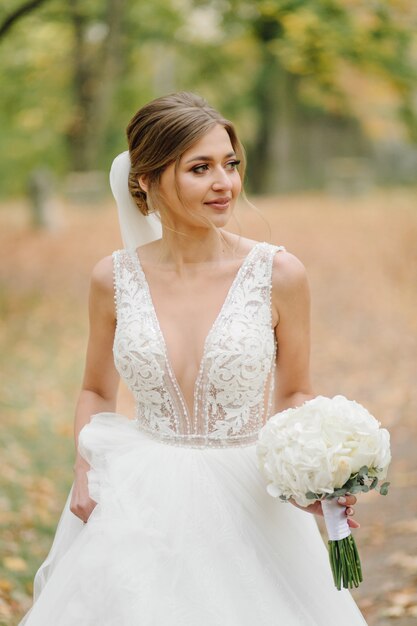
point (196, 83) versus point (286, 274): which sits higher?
point (286, 274)

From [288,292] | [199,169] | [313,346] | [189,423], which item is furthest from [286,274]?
[313,346]

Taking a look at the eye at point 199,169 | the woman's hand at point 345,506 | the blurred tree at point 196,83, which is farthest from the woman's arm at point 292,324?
the blurred tree at point 196,83

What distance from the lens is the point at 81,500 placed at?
110 inches

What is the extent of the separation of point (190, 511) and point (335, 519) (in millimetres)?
487

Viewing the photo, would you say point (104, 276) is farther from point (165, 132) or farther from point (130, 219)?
point (165, 132)

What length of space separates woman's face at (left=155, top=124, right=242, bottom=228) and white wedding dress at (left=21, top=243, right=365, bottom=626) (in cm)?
22

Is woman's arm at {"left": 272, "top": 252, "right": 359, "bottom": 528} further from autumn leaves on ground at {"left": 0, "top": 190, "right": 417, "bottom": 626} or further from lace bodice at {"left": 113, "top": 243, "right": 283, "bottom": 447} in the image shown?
autumn leaves on ground at {"left": 0, "top": 190, "right": 417, "bottom": 626}

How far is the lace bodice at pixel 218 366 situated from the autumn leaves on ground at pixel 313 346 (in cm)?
173

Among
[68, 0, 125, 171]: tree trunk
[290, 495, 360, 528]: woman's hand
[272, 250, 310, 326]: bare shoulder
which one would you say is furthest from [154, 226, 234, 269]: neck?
[68, 0, 125, 171]: tree trunk

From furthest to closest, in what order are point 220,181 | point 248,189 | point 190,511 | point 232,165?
1. point 248,189
2. point 232,165
3. point 220,181
4. point 190,511

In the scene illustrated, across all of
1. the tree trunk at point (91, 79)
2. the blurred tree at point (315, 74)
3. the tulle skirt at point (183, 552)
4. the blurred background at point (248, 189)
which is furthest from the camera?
the tree trunk at point (91, 79)

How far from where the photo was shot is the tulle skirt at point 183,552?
2461 millimetres

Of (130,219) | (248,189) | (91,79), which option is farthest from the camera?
(248,189)

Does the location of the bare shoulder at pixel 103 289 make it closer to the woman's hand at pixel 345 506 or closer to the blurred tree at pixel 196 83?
the woman's hand at pixel 345 506
